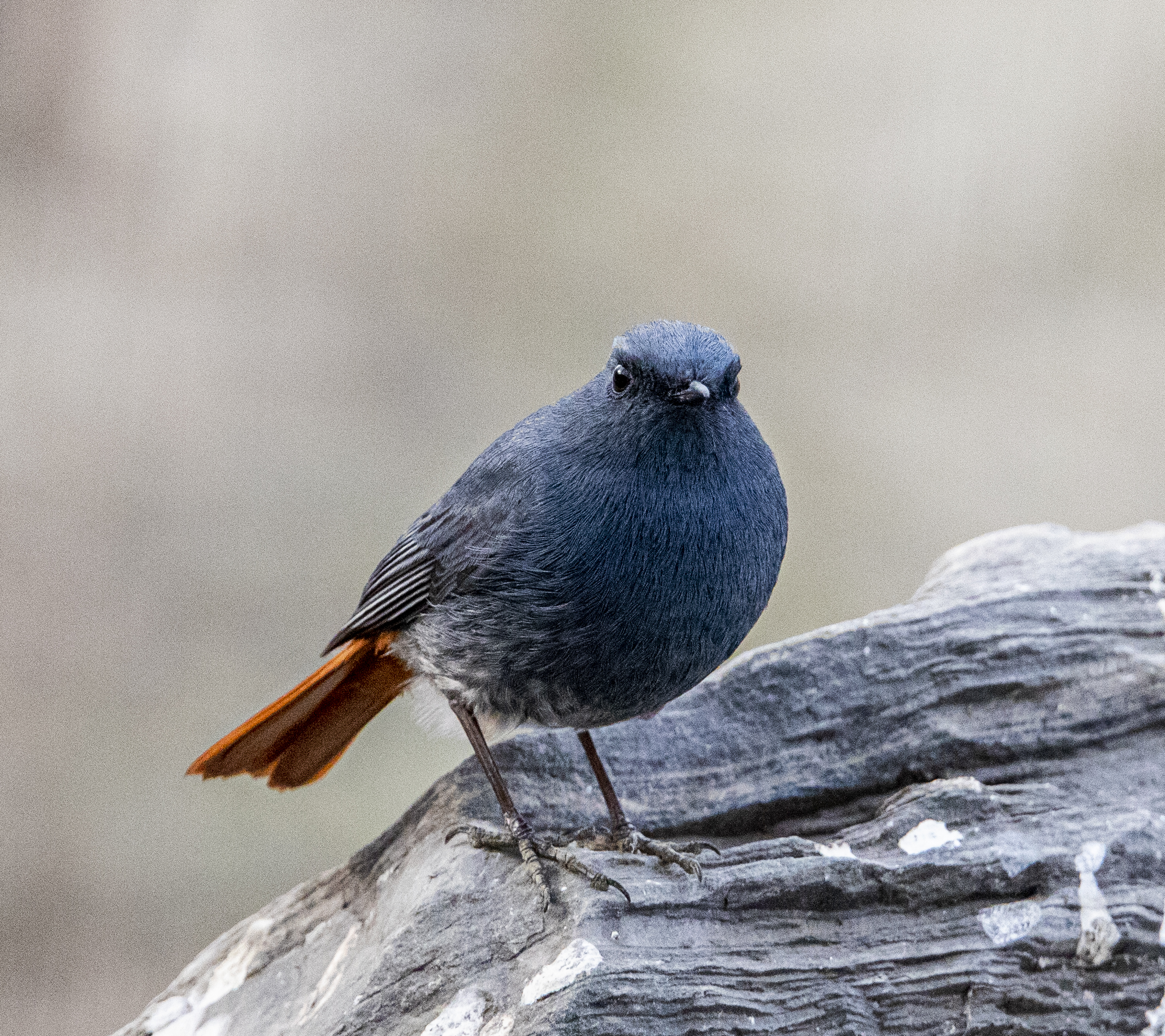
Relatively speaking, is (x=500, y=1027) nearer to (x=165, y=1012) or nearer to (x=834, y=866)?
(x=834, y=866)

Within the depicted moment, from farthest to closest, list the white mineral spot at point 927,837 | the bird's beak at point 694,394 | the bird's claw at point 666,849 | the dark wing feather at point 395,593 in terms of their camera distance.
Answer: the dark wing feather at point 395,593 → the white mineral spot at point 927,837 → the bird's claw at point 666,849 → the bird's beak at point 694,394

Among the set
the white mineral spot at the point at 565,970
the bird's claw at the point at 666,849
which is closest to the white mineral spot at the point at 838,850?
the bird's claw at the point at 666,849

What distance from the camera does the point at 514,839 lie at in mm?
3773

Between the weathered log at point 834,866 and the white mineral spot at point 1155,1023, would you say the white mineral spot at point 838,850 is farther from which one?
the white mineral spot at point 1155,1023

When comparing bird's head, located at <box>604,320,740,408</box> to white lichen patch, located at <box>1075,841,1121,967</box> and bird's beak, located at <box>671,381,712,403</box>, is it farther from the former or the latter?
white lichen patch, located at <box>1075,841,1121,967</box>

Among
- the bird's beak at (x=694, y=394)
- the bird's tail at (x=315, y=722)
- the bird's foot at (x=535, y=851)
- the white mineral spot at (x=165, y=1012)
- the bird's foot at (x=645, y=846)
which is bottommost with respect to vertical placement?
the white mineral spot at (x=165, y=1012)

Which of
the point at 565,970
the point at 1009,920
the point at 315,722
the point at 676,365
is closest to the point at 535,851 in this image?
the point at 565,970

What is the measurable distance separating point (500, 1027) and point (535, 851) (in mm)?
505

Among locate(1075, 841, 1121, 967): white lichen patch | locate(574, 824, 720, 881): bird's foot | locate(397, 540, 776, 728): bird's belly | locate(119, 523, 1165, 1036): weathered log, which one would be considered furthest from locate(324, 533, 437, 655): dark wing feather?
locate(1075, 841, 1121, 967): white lichen patch

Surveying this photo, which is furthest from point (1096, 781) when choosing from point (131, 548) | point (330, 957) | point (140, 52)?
point (140, 52)

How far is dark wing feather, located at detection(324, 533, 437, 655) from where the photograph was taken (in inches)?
155

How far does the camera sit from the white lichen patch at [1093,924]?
350cm

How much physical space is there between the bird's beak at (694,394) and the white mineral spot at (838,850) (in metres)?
1.27

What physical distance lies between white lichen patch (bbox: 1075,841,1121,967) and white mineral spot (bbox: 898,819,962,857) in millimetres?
327
